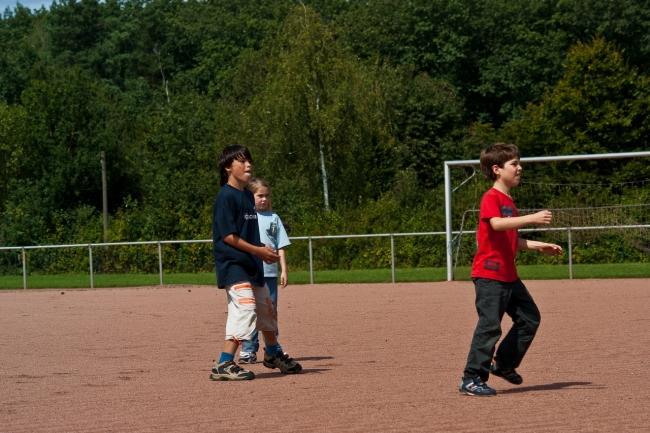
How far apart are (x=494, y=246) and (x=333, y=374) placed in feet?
7.22

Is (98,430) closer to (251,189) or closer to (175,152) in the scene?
(251,189)

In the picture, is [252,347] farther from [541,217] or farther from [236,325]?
[541,217]

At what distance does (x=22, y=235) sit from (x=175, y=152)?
732 inches

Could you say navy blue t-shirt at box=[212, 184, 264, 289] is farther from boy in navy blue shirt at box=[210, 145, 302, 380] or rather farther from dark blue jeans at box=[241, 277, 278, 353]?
dark blue jeans at box=[241, 277, 278, 353]

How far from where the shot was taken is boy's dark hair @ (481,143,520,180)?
834cm

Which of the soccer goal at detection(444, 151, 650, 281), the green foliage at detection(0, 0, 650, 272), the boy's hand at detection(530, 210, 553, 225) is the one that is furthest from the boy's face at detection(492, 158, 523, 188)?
the green foliage at detection(0, 0, 650, 272)

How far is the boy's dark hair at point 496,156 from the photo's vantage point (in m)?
8.34

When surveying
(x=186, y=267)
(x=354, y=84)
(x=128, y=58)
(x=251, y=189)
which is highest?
(x=128, y=58)

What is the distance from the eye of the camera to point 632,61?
5659 cm

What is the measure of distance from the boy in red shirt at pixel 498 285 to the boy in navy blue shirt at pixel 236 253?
188 cm

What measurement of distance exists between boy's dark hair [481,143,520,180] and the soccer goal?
Answer: 56.9 feet

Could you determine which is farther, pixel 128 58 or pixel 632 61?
pixel 128 58

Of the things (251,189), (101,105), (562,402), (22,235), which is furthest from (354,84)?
(562,402)

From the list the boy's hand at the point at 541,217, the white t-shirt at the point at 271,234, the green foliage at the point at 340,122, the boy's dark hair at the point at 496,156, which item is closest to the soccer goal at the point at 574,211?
the green foliage at the point at 340,122
